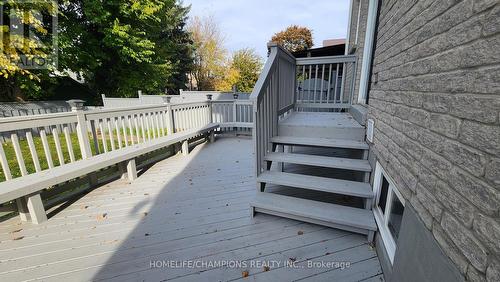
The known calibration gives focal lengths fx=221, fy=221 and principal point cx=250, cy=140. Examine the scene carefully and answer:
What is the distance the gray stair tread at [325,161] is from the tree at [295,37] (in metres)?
26.1

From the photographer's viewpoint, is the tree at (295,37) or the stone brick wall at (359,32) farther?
the tree at (295,37)

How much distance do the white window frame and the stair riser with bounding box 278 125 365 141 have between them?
0.73 meters

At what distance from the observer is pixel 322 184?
2.51 m

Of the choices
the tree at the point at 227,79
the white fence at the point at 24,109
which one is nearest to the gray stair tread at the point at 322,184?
the white fence at the point at 24,109

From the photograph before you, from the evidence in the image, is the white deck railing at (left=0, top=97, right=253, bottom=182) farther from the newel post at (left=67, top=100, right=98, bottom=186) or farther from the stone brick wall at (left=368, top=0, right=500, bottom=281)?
the stone brick wall at (left=368, top=0, right=500, bottom=281)

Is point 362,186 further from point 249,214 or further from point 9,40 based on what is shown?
point 9,40

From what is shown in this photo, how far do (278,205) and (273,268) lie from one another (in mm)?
692

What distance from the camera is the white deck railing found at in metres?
2.58

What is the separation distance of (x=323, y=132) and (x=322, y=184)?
89cm

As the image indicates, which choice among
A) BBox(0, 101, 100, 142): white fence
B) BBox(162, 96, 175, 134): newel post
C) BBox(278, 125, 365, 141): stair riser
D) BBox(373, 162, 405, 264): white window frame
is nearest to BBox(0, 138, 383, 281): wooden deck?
BBox(373, 162, 405, 264): white window frame

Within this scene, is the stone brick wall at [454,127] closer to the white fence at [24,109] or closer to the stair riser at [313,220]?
the stair riser at [313,220]

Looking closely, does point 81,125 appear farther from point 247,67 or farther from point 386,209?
point 247,67

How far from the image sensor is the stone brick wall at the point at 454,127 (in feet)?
2.61

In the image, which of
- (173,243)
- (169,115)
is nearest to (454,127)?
(173,243)
